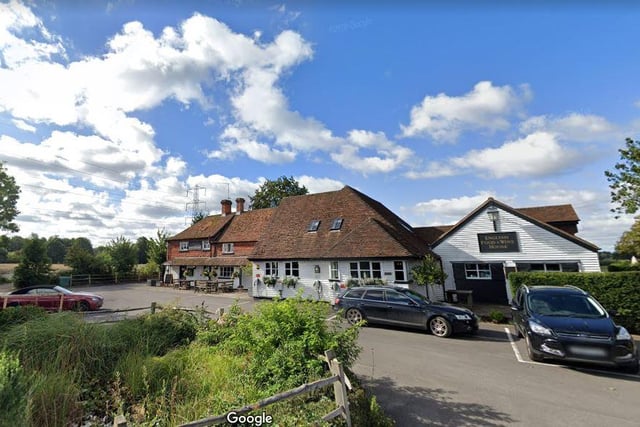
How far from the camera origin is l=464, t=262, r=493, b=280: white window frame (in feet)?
54.8

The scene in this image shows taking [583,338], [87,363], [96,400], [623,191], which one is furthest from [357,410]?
[623,191]

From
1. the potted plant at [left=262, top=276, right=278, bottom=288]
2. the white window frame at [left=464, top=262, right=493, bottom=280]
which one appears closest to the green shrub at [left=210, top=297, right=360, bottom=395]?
the potted plant at [left=262, top=276, right=278, bottom=288]

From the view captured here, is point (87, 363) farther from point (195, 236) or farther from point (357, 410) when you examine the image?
point (195, 236)

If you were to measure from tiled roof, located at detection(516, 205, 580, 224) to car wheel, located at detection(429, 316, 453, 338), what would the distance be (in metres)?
15.7

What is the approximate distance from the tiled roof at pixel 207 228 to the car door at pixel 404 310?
23.2 metres

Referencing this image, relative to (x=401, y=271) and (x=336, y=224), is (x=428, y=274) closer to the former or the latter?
(x=401, y=271)

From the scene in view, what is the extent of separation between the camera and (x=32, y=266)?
87.5 ft

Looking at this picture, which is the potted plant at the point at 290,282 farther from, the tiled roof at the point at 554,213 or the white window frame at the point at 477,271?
the tiled roof at the point at 554,213

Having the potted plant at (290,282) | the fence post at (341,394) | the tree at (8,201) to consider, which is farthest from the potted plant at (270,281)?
the tree at (8,201)

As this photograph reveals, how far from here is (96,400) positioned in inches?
165

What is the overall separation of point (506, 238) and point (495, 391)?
1317cm

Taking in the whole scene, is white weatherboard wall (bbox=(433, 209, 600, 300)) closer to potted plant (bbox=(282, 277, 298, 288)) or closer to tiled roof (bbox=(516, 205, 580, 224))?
tiled roof (bbox=(516, 205, 580, 224))

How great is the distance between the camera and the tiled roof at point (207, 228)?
29.7 meters

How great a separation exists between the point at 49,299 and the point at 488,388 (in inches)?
771
